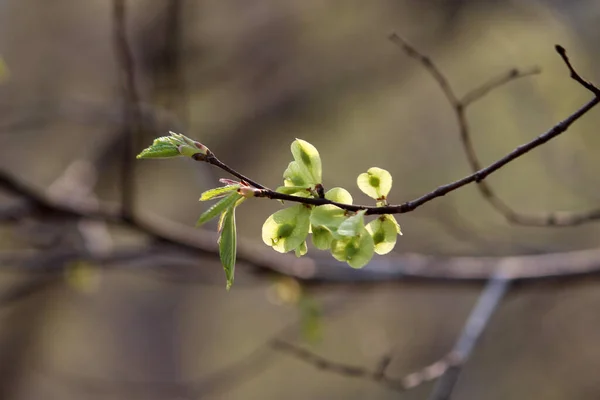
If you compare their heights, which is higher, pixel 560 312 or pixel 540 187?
pixel 540 187

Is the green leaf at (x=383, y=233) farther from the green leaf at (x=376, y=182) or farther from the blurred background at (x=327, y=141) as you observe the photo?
the blurred background at (x=327, y=141)

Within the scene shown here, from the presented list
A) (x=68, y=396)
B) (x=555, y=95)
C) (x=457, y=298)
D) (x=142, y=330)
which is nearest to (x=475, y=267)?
(x=555, y=95)

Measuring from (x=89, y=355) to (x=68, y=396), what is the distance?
43 centimetres

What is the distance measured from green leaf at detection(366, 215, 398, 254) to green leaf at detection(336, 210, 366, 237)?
1.9 inches

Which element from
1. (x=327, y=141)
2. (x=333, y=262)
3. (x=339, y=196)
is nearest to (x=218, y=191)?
(x=339, y=196)

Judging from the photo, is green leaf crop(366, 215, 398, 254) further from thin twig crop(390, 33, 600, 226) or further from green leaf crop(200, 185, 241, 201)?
thin twig crop(390, 33, 600, 226)

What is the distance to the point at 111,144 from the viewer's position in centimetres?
270

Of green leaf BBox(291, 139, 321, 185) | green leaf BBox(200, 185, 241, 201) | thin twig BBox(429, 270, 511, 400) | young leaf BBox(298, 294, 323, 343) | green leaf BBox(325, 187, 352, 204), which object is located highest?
green leaf BBox(291, 139, 321, 185)

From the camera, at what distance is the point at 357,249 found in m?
0.56

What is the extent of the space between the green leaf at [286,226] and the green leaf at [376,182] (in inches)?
2.8

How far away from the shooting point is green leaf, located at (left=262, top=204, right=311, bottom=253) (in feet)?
1.87

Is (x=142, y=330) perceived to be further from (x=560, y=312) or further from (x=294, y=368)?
(x=560, y=312)

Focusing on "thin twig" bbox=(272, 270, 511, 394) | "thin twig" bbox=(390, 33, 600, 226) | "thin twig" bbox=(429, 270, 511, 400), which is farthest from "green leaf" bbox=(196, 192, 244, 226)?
"thin twig" bbox=(429, 270, 511, 400)

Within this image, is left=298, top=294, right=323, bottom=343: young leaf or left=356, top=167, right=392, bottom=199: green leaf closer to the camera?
left=356, top=167, right=392, bottom=199: green leaf
